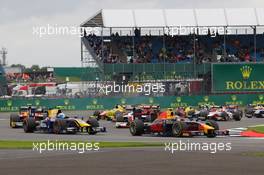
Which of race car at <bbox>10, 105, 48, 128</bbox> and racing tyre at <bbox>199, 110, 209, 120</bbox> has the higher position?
race car at <bbox>10, 105, 48, 128</bbox>

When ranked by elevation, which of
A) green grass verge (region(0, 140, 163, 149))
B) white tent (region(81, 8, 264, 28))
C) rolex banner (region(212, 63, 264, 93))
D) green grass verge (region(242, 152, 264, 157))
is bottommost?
green grass verge (region(0, 140, 163, 149))

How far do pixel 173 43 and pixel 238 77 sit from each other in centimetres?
857

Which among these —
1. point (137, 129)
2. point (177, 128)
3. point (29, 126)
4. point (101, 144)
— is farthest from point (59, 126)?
point (101, 144)

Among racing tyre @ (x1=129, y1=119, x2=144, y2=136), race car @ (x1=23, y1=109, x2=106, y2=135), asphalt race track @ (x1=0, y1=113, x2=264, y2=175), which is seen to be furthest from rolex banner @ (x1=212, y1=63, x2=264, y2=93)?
asphalt race track @ (x1=0, y1=113, x2=264, y2=175)

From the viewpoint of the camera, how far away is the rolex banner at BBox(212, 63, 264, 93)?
63.7 meters

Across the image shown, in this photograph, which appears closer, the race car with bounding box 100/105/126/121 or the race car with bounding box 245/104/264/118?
the race car with bounding box 100/105/126/121

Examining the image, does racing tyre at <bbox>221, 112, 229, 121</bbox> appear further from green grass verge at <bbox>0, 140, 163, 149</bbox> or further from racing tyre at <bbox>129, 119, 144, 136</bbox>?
green grass verge at <bbox>0, 140, 163, 149</bbox>

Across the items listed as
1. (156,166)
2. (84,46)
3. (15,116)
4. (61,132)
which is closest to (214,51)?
(84,46)

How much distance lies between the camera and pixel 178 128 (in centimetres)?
2955

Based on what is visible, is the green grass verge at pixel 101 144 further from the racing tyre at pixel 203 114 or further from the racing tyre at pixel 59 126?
the racing tyre at pixel 203 114

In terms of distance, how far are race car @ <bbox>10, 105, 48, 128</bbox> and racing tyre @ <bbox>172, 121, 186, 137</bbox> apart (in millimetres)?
9878

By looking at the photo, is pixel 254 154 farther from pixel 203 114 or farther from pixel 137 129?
pixel 203 114

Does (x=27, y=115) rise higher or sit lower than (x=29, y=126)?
higher

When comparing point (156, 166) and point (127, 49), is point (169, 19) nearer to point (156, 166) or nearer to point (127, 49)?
point (127, 49)
